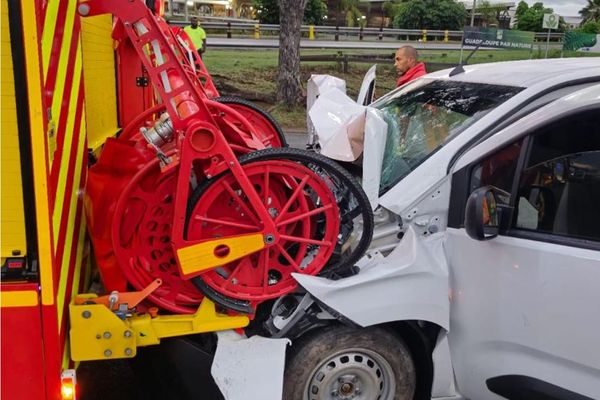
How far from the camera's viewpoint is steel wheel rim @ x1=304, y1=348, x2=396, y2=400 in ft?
8.47

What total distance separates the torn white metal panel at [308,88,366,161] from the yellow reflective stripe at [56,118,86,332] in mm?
1188

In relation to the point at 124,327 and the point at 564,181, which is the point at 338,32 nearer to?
the point at 564,181

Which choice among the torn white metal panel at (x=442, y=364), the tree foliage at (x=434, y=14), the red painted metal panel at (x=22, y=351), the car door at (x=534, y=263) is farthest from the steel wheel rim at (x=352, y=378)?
the tree foliage at (x=434, y=14)

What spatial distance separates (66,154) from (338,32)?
111 ft

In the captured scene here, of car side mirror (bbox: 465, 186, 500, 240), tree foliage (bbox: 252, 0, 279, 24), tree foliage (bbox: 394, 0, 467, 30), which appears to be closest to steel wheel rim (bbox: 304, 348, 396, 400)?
car side mirror (bbox: 465, 186, 500, 240)

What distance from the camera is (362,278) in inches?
96.8

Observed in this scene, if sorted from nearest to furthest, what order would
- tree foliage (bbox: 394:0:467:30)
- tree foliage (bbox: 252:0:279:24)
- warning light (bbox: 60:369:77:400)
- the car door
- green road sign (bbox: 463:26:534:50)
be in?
warning light (bbox: 60:369:77:400) → the car door → green road sign (bbox: 463:26:534:50) → tree foliage (bbox: 252:0:279:24) → tree foliage (bbox: 394:0:467:30)

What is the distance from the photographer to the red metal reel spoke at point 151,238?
243cm

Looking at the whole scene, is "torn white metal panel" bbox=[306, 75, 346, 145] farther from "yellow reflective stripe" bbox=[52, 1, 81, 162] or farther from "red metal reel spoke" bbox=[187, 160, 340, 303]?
"yellow reflective stripe" bbox=[52, 1, 81, 162]

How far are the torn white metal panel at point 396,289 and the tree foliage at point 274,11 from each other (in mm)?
36208

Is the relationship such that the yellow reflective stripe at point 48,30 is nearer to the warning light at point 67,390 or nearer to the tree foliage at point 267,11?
the warning light at point 67,390

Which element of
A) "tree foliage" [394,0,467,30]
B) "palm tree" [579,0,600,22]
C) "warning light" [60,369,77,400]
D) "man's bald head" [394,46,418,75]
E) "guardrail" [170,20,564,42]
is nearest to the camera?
"warning light" [60,369,77,400]

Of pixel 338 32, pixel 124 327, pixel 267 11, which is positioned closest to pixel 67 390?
pixel 124 327

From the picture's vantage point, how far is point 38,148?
1871 millimetres
